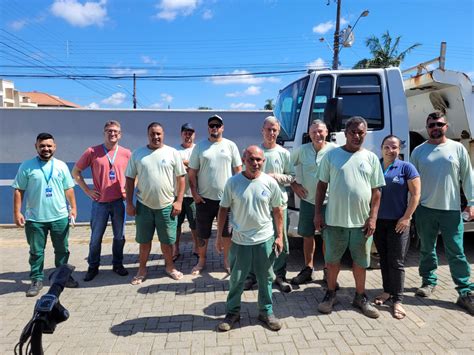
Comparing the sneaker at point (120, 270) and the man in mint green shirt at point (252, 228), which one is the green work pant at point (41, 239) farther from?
the man in mint green shirt at point (252, 228)

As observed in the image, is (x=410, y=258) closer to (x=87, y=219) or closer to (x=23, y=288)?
(x=23, y=288)

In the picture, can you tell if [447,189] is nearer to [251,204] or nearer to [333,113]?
[333,113]

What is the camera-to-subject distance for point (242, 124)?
7609 millimetres

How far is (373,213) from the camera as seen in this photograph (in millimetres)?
3178

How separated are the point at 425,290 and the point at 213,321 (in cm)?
235

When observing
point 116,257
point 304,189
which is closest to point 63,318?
point 304,189

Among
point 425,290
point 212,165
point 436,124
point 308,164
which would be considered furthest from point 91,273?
point 436,124

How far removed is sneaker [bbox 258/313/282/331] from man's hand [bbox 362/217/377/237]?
115 cm

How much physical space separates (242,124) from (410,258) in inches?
167

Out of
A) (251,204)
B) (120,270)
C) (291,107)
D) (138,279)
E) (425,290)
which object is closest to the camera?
(251,204)

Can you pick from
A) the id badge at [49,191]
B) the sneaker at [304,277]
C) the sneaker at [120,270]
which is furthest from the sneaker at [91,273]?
the sneaker at [304,277]

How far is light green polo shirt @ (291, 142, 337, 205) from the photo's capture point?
12.5 feet

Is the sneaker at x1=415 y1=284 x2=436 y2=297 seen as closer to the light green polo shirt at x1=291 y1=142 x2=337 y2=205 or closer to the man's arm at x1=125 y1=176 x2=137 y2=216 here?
the light green polo shirt at x1=291 y1=142 x2=337 y2=205

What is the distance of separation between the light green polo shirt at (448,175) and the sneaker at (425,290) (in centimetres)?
94
